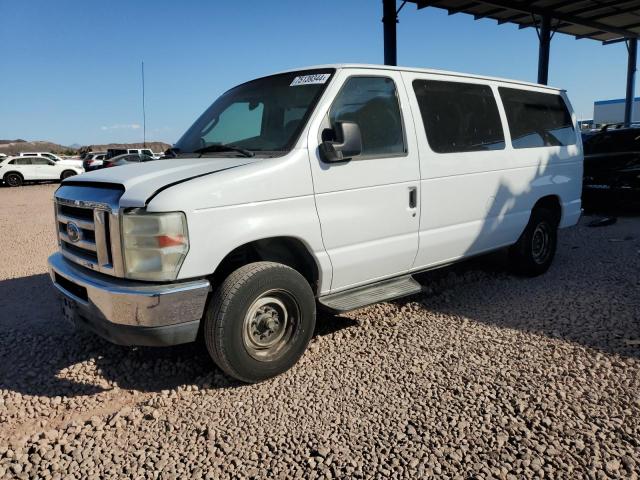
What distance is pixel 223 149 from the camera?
3797mm

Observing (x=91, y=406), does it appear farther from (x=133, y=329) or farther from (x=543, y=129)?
(x=543, y=129)

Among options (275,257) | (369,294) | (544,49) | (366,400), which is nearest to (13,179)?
(544,49)

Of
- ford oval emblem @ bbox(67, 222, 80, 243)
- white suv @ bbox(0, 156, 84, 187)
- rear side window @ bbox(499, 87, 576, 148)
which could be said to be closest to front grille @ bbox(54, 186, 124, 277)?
ford oval emblem @ bbox(67, 222, 80, 243)

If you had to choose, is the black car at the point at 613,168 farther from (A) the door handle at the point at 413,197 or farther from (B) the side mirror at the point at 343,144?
(B) the side mirror at the point at 343,144

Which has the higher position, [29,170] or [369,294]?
[29,170]

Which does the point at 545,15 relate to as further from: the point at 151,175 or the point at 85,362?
the point at 85,362

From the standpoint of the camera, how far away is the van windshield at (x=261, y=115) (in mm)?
3615

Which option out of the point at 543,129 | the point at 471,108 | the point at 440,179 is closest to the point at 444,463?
the point at 440,179

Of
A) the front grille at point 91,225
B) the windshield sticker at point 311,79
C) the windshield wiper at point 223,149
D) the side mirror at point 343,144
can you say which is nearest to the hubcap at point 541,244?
the side mirror at point 343,144

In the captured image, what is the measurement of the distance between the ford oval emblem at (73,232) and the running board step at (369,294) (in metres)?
1.72

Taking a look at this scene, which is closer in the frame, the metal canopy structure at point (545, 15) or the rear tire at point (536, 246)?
the rear tire at point (536, 246)

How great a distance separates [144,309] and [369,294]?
1727 millimetres

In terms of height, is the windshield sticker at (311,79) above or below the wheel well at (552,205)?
above

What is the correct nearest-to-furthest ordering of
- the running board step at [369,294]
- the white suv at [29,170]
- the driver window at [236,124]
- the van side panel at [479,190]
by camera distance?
1. the running board step at [369,294]
2. the driver window at [236,124]
3. the van side panel at [479,190]
4. the white suv at [29,170]
